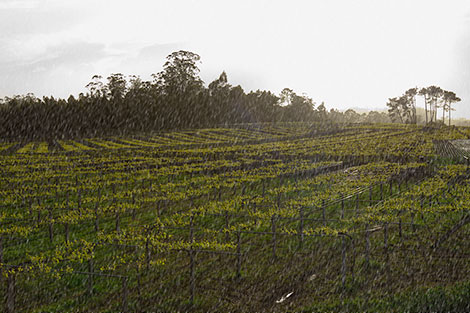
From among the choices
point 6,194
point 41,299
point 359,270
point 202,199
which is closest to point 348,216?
point 359,270

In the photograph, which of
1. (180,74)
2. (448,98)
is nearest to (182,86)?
(180,74)

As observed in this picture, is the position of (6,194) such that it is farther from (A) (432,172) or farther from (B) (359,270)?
(A) (432,172)

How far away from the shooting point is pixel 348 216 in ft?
54.7

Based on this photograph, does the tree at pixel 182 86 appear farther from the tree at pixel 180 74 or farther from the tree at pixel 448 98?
the tree at pixel 448 98

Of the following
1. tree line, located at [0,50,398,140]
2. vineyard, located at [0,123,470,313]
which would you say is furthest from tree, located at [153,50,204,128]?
vineyard, located at [0,123,470,313]

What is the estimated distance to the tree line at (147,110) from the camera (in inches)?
2830

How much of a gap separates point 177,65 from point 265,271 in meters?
93.4

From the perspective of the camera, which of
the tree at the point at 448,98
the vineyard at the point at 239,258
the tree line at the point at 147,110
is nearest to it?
the vineyard at the point at 239,258

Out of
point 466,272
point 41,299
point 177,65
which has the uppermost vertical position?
point 177,65

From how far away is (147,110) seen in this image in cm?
7831

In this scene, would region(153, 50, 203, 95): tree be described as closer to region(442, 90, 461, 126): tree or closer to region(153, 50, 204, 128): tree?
region(153, 50, 204, 128): tree

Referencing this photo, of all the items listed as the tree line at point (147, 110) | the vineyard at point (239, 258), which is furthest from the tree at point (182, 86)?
the vineyard at point (239, 258)

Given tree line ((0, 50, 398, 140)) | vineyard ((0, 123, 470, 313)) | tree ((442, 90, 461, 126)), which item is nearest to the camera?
vineyard ((0, 123, 470, 313))

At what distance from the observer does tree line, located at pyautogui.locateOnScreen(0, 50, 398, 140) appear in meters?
71.9
